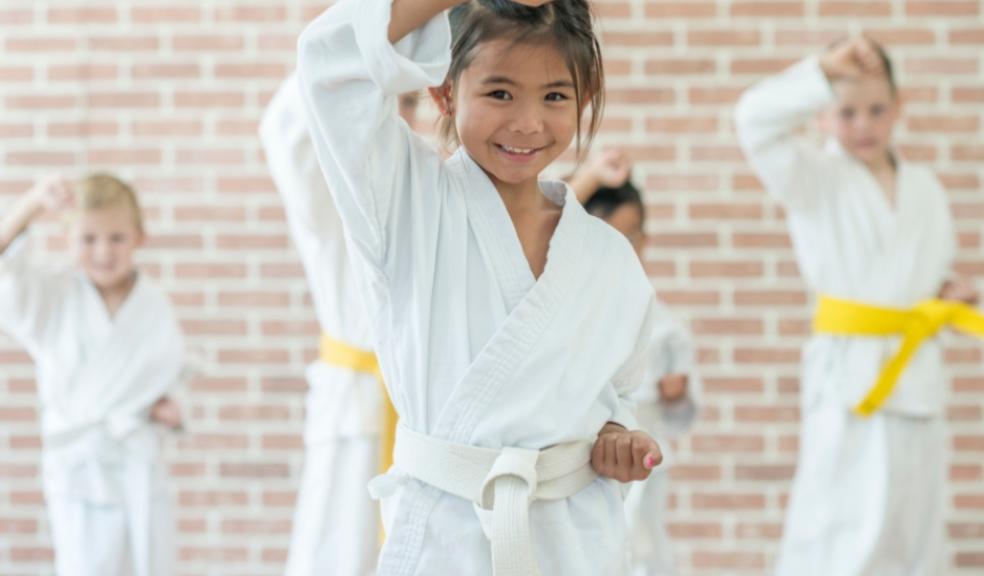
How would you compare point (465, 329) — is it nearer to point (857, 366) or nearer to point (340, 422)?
point (340, 422)

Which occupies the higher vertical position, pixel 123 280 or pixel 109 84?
pixel 109 84

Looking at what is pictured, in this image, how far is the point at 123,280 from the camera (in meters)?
3.38

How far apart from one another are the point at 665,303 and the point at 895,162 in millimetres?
772

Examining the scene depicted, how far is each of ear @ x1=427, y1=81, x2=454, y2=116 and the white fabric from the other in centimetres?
6

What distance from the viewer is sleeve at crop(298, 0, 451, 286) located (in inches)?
62.7

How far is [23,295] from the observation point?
10.6 feet

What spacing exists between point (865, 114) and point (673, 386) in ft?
2.61

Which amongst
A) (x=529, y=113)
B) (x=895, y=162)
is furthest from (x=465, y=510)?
(x=895, y=162)

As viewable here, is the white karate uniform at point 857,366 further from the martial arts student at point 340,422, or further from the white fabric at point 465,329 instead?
the white fabric at point 465,329

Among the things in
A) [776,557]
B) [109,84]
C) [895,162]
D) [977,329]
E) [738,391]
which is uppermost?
[109,84]

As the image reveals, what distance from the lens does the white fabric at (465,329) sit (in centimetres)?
172

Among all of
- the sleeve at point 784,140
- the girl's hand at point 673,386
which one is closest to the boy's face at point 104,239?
the girl's hand at point 673,386

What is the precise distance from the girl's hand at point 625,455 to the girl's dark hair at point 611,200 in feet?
4.47

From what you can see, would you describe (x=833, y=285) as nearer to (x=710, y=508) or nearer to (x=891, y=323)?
(x=891, y=323)
